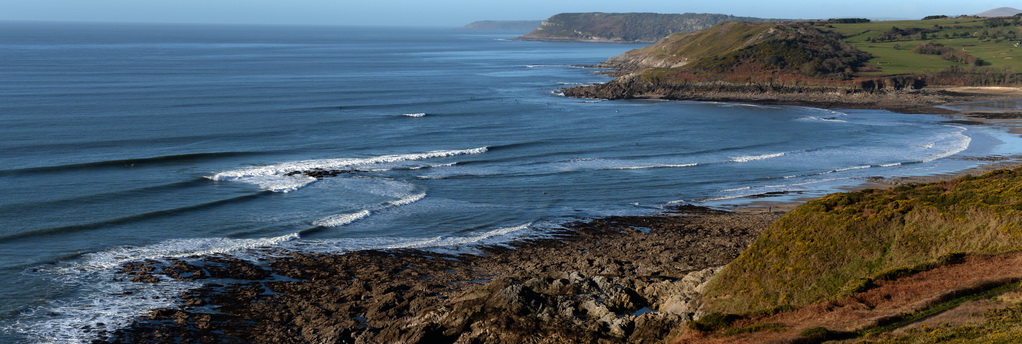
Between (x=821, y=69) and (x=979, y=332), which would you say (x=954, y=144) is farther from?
(x=979, y=332)

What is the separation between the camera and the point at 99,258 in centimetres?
3117

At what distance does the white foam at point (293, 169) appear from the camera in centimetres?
4575

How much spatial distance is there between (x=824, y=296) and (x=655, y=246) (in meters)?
10.4

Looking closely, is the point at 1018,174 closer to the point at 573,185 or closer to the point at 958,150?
the point at 573,185

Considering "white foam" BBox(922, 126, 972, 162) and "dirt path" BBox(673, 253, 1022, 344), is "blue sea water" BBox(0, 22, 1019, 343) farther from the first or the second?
"dirt path" BBox(673, 253, 1022, 344)

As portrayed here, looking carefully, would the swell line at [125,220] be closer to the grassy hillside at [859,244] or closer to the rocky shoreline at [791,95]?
the grassy hillside at [859,244]

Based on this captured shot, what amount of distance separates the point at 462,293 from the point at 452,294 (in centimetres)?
77

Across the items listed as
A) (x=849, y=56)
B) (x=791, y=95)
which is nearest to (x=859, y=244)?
(x=791, y=95)

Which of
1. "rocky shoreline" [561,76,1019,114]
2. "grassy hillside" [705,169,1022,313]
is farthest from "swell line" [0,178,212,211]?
"rocky shoreline" [561,76,1019,114]

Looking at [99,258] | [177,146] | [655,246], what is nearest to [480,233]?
[655,246]

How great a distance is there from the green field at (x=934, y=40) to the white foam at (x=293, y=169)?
252 feet

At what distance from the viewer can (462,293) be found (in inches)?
1054

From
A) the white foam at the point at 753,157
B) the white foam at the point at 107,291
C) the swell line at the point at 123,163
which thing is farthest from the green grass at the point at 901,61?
the white foam at the point at 107,291

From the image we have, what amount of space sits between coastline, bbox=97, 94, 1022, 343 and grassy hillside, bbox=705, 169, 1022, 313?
74.1 inches
